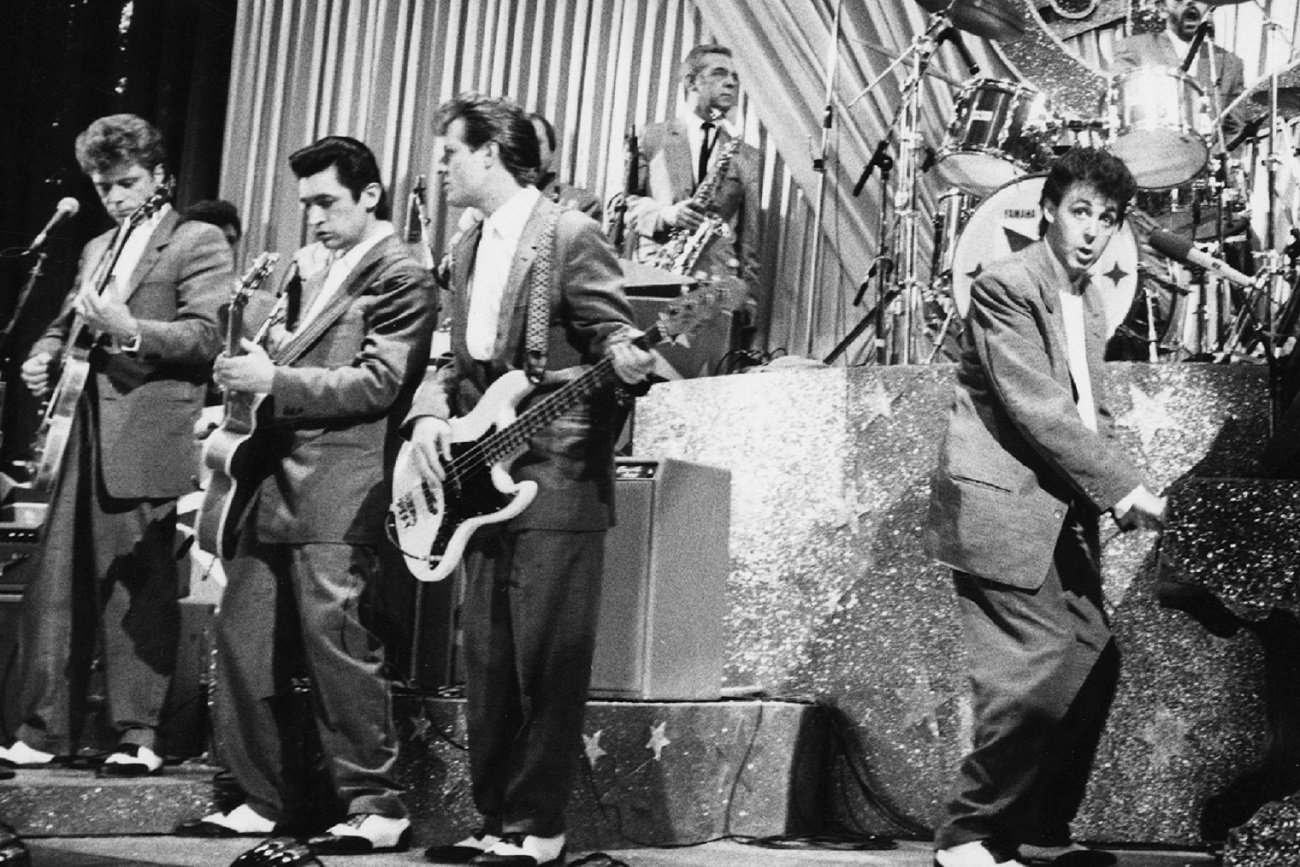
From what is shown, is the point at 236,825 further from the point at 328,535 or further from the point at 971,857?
the point at 971,857

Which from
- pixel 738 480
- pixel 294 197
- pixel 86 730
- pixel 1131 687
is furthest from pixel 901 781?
pixel 294 197

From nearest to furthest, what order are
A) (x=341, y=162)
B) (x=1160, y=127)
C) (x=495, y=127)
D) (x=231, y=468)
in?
(x=495, y=127), (x=231, y=468), (x=341, y=162), (x=1160, y=127)

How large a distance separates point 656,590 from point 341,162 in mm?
1400

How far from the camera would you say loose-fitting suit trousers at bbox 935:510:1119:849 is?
388 centimetres

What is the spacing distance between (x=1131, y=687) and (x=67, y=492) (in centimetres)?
297

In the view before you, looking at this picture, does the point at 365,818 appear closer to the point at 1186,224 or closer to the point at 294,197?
the point at 1186,224

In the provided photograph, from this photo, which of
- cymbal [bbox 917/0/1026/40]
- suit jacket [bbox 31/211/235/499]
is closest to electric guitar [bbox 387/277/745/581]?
suit jacket [bbox 31/211/235/499]

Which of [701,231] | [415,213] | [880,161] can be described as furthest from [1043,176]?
[415,213]

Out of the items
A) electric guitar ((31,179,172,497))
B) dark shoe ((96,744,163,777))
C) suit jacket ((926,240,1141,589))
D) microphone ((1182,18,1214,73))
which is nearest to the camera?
suit jacket ((926,240,1141,589))

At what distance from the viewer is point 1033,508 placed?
393cm

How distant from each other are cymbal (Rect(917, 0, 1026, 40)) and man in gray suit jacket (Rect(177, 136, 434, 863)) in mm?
2673

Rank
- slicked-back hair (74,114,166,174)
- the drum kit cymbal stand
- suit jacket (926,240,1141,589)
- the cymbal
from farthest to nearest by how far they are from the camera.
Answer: the cymbal < the drum kit cymbal stand < slicked-back hair (74,114,166,174) < suit jacket (926,240,1141,589)

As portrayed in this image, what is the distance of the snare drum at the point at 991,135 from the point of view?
6.21 metres

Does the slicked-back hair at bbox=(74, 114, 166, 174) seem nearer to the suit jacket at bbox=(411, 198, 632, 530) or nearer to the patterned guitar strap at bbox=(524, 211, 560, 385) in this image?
the suit jacket at bbox=(411, 198, 632, 530)
